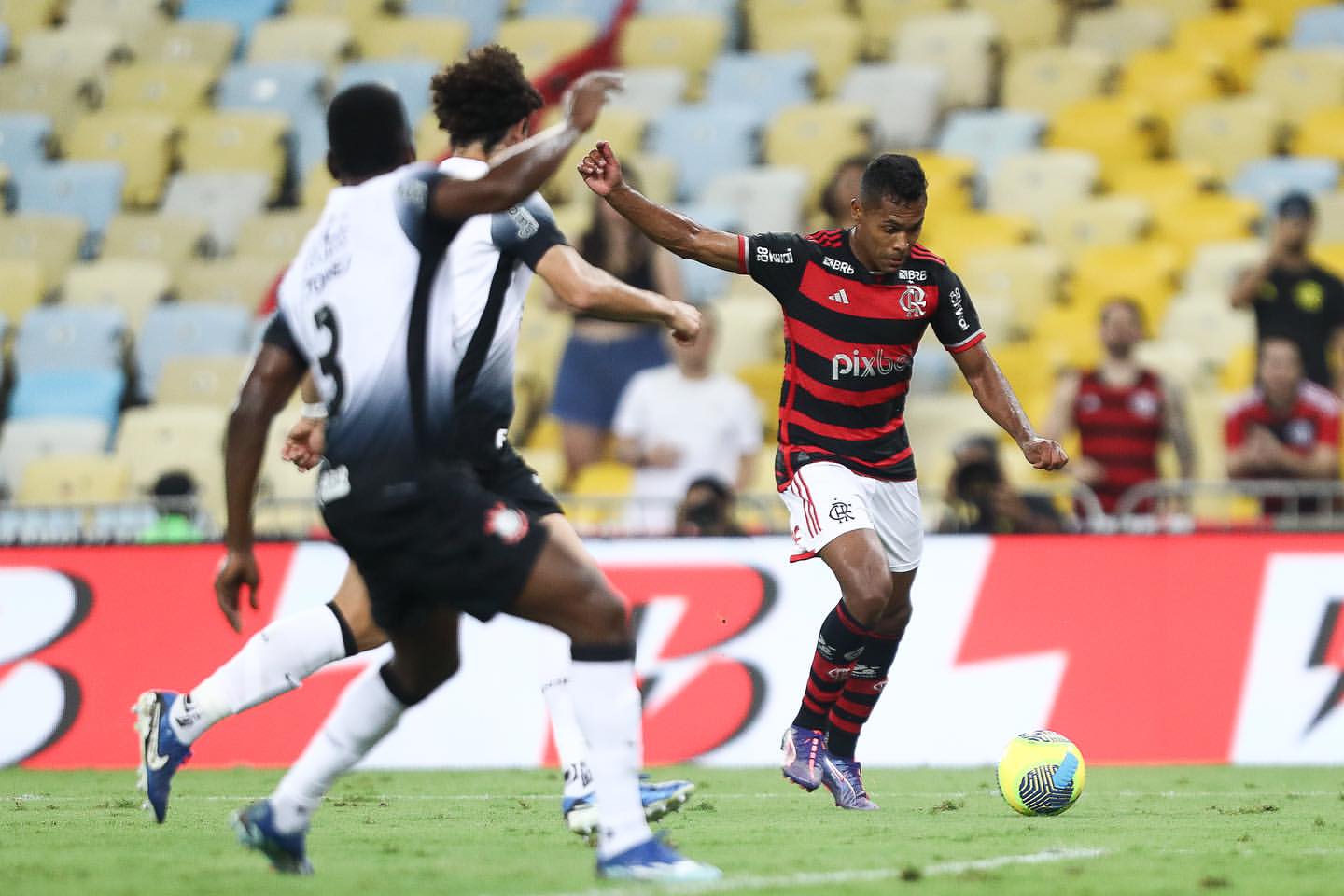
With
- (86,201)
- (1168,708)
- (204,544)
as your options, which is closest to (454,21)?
(86,201)

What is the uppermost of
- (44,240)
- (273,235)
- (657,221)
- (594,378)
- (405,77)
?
(657,221)

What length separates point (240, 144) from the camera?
18438 millimetres

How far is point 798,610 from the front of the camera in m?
10.9

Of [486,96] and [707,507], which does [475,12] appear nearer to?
[707,507]

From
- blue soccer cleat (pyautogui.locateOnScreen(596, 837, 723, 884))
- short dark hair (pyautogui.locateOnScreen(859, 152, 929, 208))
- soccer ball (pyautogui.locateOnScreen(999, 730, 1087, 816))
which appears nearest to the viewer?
blue soccer cleat (pyautogui.locateOnScreen(596, 837, 723, 884))

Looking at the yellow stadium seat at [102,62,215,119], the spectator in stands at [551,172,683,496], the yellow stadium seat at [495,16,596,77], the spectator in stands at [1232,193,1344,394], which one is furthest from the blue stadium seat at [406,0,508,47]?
the spectator in stands at [1232,193,1344,394]

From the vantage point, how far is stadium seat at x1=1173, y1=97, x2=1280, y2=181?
16672 mm

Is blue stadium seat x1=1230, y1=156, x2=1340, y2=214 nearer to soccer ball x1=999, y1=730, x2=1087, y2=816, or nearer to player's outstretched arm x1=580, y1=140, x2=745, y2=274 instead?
player's outstretched arm x1=580, y1=140, x2=745, y2=274

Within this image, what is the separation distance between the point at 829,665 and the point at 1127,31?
37.6 feet

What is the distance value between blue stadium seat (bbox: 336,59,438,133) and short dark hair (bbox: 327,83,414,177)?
41.3 feet

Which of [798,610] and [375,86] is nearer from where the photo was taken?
[375,86]

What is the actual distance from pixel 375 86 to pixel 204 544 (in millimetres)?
5757

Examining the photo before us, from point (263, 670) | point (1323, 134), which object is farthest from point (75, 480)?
point (1323, 134)

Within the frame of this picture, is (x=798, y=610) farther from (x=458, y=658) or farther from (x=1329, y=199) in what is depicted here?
(x=1329, y=199)
